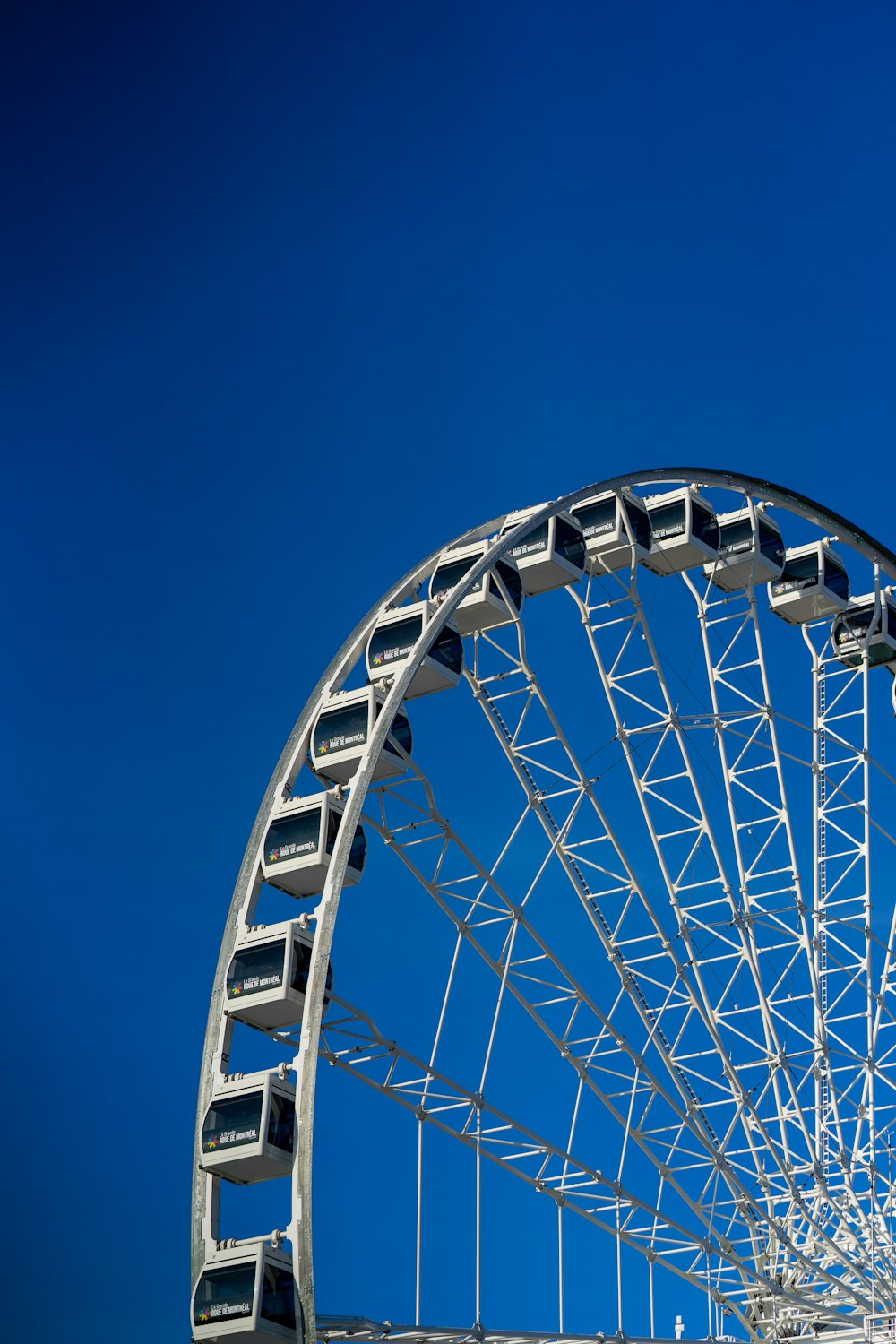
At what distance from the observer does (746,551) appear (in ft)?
137

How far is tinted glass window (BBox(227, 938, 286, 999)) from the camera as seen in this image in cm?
3070

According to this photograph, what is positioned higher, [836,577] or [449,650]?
[836,577]

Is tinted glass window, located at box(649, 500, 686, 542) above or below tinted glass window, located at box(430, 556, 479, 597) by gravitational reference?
above

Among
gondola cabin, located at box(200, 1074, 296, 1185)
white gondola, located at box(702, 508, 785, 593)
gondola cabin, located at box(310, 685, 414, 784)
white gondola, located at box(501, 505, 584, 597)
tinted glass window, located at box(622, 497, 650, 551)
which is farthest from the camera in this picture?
white gondola, located at box(702, 508, 785, 593)

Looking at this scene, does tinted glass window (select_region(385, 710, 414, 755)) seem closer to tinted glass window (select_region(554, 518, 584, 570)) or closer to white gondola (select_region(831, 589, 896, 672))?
tinted glass window (select_region(554, 518, 584, 570))

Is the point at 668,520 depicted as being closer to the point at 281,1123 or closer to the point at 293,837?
the point at 293,837

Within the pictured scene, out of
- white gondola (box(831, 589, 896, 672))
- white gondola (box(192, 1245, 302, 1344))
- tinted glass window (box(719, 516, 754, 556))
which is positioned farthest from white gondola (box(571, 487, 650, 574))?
white gondola (box(192, 1245, 302, 1344))

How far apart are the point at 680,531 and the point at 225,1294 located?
18.1 meters

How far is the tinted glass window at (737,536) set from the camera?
137ft

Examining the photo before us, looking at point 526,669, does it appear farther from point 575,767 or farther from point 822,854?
point 822,854

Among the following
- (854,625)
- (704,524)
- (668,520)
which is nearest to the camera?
(668,520)

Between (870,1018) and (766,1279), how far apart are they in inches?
234

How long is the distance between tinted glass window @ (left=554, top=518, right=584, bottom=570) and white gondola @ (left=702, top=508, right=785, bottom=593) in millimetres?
4968

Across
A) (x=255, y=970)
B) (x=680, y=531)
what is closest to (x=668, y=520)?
(x=680, y=531)
